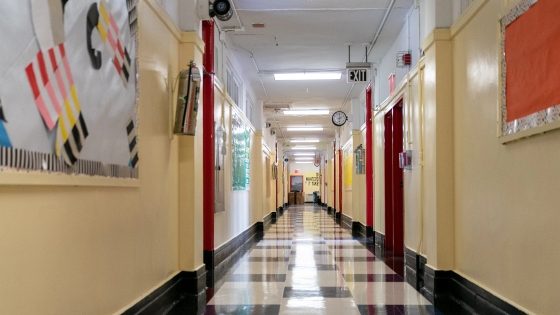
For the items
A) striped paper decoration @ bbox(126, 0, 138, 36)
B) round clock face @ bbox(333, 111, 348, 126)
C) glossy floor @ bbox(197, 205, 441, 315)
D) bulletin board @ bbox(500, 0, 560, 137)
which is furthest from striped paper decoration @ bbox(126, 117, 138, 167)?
round clock face @ bbox(333, 111, 348, 126)

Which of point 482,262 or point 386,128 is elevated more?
point 386,128

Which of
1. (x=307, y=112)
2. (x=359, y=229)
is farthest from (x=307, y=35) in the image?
(x=307, y=112)

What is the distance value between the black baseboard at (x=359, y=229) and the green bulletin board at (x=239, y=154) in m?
2.70

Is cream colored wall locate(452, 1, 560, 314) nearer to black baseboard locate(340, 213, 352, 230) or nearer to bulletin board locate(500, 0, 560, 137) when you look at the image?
bulletin board locate(500, 0, 560, 137)

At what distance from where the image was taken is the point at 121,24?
9.07 feet

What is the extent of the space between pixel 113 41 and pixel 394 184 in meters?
5.32

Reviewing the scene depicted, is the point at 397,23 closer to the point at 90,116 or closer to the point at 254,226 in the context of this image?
the point at 90,116

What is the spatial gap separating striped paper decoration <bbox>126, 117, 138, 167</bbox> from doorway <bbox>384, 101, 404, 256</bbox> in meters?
4.46

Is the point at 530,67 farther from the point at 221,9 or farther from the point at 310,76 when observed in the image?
the point at 310,76

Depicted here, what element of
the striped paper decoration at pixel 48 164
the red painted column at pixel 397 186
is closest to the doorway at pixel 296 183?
the red painted column at pixel 397 186

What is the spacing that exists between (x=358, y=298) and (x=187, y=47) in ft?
8.81

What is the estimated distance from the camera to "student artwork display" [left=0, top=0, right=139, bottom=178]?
5.44ft

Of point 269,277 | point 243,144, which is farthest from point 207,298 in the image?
point 243,144

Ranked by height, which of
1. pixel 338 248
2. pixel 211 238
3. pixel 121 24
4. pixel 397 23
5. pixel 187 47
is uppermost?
pixel 397 23
